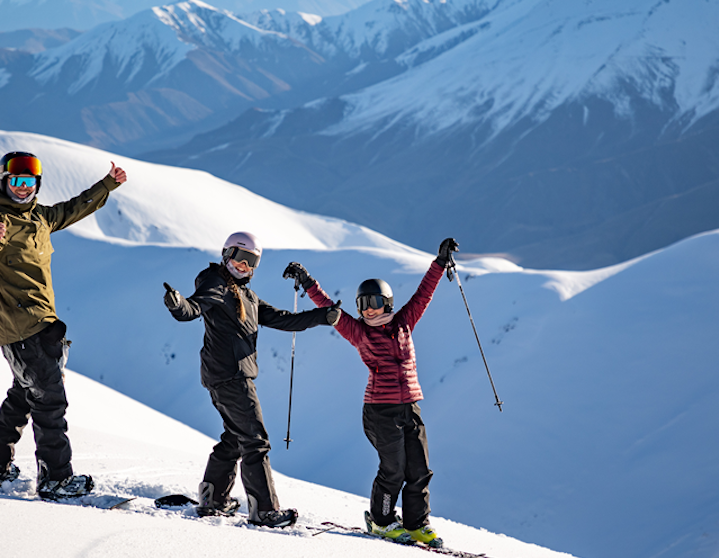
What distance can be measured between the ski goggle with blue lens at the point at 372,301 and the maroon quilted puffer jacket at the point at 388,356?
127mm

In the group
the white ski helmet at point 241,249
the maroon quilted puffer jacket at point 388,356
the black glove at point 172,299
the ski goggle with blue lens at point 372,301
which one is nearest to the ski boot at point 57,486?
the black glove at point 172,299

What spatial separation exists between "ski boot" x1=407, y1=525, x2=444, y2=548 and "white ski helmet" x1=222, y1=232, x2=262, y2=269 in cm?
203

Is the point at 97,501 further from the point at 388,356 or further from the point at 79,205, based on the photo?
the point at 388,356

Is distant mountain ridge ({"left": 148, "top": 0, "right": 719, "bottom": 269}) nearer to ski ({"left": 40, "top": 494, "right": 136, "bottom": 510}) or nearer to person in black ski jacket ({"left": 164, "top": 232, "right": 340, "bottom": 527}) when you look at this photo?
person in black ski jacket ({"left": 164, "top": 232, "right": 340, "bottom": 527})

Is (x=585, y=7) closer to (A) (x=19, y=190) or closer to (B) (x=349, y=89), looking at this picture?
(B) (x=349, y=89)

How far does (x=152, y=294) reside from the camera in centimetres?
1600

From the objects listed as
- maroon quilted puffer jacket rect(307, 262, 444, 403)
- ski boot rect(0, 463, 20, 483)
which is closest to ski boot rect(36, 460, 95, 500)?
ski boot rect(0, 463, 20, 483)

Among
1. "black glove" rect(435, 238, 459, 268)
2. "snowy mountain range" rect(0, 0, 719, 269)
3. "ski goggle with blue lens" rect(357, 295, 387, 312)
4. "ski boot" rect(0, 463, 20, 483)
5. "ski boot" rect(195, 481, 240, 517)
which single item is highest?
"snowy mountain range" rect(0, 0, 719, 269)

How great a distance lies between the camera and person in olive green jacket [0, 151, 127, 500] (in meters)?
4.16

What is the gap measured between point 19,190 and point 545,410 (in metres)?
7.79

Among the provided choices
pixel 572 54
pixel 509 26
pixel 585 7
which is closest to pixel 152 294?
pixel 572 54

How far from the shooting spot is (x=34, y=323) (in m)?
4.20

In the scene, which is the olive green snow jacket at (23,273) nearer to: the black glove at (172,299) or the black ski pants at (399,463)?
the black glove at (172,299)

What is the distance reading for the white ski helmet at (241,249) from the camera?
447cm
